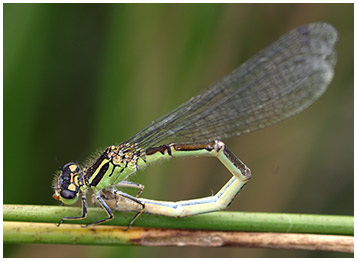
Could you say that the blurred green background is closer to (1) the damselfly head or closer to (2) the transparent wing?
(2) the transparent wing

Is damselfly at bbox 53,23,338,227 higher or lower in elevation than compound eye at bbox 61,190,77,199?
higher

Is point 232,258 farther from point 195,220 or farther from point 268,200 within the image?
point 195,220

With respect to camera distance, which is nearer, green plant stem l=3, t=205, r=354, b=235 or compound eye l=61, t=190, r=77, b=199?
green plant stem l=3, t=205, r=354, b=235

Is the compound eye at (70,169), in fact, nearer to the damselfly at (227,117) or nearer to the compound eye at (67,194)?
the damselfly at (227,117)

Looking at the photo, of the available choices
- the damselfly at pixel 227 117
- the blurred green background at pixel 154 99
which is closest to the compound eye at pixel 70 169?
the damselfly at pixel 227 117

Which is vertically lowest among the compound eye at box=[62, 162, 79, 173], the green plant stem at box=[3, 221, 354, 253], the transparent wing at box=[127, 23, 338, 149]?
the green plant stem at box=[3, 221, 354, 253]

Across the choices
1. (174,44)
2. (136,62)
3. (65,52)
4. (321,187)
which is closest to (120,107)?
(136,62)

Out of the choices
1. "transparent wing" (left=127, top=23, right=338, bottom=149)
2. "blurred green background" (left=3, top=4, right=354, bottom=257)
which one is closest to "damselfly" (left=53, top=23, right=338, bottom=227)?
"transparent wing" (left=127, top=23, right=338, bottom=149)
